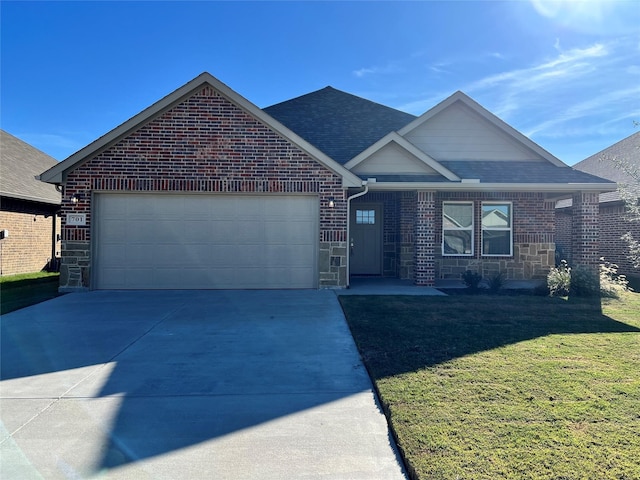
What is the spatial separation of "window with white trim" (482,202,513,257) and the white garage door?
552cm

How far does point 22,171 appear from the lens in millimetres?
15711

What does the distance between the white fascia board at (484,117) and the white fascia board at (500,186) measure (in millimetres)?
1898

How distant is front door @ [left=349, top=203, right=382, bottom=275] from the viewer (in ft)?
43.7

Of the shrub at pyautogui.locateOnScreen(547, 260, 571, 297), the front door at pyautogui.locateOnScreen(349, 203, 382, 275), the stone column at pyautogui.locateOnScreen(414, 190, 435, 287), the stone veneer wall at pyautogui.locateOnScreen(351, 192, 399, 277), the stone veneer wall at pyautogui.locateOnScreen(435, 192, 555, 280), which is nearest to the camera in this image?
the shrub at pyautogui.locateOnScreen(547, 260, 571, 297)

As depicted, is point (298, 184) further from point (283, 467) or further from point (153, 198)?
point (283, 467)

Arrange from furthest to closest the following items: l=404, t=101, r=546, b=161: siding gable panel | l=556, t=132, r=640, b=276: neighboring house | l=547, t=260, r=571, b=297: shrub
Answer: l=556, t=132, r=640, b=276: neighboring house → l=404, t=101, r=546, b=161: siding gable panel → l=547, t=260, r=571, b=297: shrub

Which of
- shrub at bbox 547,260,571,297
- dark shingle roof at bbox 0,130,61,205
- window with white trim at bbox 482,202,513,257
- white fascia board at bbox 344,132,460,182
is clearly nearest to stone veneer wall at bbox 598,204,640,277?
window with white trim at bbox 482,202,513,257

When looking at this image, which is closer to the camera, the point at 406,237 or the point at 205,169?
the point at 205,169

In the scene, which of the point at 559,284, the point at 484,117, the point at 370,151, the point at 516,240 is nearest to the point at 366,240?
the point at 370,151

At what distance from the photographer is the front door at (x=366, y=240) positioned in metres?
13.3

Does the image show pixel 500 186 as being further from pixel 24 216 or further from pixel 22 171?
pixel 22 171

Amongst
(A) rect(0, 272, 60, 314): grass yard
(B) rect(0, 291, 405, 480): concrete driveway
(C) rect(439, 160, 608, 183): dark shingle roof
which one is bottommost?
(B) rect(0, 291, 405, 480): concrete driveway

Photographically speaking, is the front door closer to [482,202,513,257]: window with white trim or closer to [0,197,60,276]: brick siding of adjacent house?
[482,202,513,257]: window with white trim

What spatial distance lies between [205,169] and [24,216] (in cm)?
848
